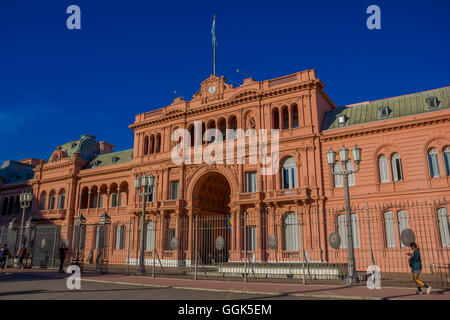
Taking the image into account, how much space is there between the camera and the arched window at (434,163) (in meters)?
25.8

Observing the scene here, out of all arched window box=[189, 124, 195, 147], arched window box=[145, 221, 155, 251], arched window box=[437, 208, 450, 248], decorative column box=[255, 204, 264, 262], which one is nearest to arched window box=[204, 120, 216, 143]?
arched window box=[189, 124, 195, 147]

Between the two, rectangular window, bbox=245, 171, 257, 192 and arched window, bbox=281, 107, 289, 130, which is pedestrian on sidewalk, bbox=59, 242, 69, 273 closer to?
rectangular window, bbox=245, 171, 257, 192

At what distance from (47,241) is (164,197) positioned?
11.6 meters

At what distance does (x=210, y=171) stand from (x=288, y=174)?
7875 mm

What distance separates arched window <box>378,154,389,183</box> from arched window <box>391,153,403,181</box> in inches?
19.7

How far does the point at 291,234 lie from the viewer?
1161 inches

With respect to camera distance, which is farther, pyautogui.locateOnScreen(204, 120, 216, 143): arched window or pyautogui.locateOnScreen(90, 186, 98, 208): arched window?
pyautogui.locateOnScreen(90, 186, 98, 208): arched window

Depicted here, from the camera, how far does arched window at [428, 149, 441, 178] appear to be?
25797mm

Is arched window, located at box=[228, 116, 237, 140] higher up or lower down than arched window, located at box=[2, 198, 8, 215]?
higher up

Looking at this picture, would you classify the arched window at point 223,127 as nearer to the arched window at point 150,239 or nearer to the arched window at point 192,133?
the arched window at point 192,133

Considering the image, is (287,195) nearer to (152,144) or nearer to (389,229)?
(389,229)

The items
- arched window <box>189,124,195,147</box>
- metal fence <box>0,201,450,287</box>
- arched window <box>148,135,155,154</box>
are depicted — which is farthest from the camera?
arched window <box>148,135,155,154</box>

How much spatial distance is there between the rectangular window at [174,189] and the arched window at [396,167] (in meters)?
20.5
